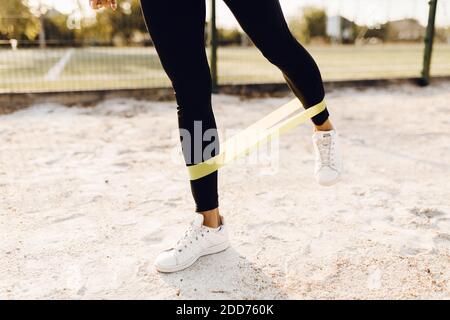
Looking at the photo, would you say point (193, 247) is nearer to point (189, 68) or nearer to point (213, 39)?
point (189, 68)

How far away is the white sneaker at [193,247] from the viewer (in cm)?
162

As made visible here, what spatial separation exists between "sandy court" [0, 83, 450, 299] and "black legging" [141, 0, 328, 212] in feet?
1.13

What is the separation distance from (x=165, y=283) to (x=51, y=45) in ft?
17.2

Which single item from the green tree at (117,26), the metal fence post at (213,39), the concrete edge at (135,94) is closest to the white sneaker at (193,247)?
the concrete edge at (135,94)

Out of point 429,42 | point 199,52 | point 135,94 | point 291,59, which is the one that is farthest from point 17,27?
point 429,42

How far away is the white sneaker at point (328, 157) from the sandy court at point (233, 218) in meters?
0.25

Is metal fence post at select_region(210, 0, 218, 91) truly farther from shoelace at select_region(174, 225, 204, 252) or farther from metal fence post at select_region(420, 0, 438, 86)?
shoelace at select_region(174, 225, 204, 252)

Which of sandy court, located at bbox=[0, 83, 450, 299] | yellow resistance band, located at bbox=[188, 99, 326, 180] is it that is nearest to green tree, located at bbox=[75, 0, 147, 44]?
sandy court, located at bbox=[0, 83, 450, 299]

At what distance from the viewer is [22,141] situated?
3.42 metres

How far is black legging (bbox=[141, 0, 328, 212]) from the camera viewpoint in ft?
4.82

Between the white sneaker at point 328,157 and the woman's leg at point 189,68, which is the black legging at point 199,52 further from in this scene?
the white sneaker at point 328,157

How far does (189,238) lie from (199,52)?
0.66m

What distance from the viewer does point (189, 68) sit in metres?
1.52

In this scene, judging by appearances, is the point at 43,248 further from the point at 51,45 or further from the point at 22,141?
the point at 51,45
